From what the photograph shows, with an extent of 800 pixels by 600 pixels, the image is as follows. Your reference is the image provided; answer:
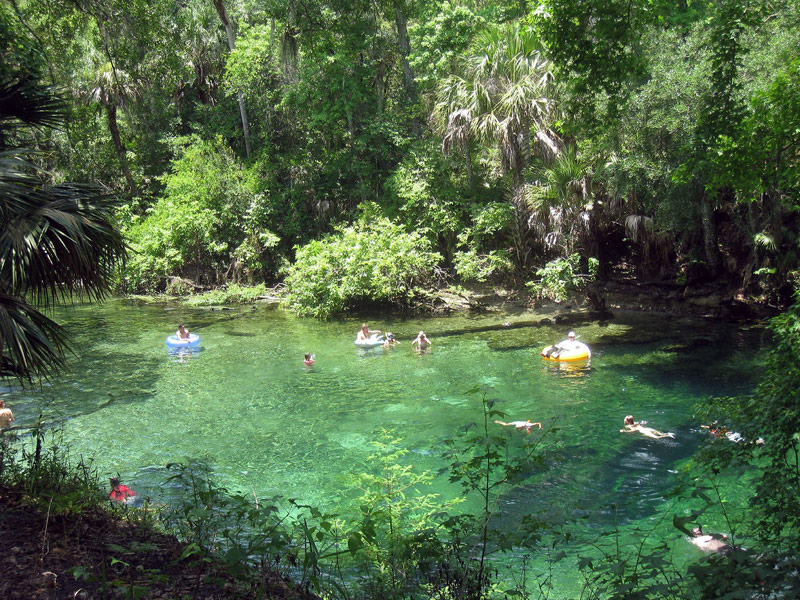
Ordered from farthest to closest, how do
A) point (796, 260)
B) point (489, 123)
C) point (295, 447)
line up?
point (489, 123) → point (796, 260) → point (295, 447)

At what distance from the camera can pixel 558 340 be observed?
63.1 feet

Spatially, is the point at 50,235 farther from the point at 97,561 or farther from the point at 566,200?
the point at 566,200

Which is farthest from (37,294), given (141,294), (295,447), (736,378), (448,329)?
(141,294)

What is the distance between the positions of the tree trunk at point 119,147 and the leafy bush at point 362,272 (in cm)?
1476

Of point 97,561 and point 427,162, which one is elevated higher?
point 427,162

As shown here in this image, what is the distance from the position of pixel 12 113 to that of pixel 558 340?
1597cm

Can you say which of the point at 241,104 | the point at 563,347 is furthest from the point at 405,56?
the point at 563,347

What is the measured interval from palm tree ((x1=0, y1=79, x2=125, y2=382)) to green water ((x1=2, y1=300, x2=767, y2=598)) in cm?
262

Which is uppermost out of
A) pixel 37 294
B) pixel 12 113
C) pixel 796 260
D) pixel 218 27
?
pixel 218 27

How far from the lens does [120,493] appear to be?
8.01 m

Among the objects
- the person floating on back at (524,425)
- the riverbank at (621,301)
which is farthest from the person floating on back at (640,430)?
the riverbank at (621,301)

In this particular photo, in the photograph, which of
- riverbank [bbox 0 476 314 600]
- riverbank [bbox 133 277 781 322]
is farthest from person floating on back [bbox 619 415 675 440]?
riverbank [bbox 133 277 781 322]

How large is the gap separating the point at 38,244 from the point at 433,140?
23.7 m

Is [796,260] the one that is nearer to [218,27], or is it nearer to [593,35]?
[593,35]
